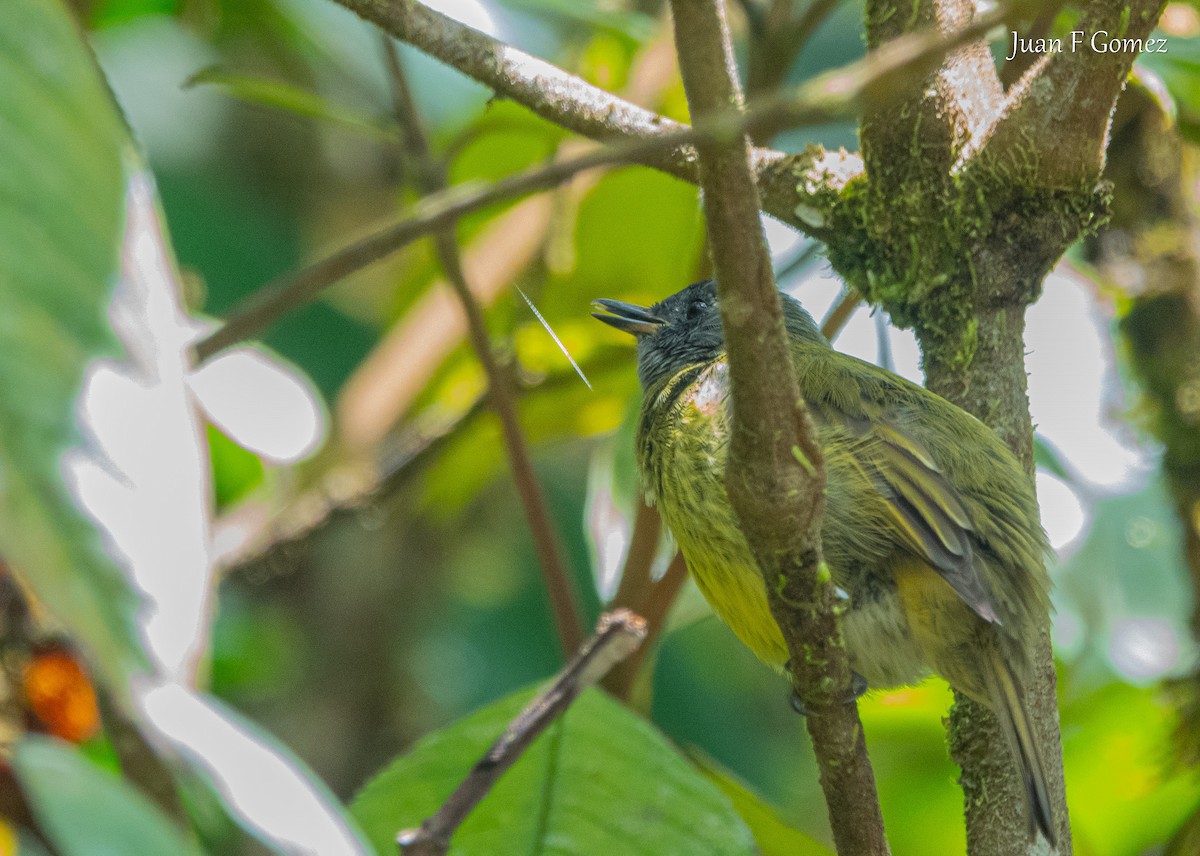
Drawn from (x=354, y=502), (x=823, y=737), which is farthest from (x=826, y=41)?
(x=823, y=737)

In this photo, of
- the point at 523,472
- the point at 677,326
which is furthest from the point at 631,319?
the point at 523,472

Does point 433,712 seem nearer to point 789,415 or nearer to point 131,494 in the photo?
point 789,415

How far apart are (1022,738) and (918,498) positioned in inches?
16.3

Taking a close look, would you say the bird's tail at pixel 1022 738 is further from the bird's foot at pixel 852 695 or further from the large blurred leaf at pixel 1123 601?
the large blurred leaf at pixel 1123 601

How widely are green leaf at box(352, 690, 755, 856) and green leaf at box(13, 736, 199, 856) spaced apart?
1.27 meters

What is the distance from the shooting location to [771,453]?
119 cm

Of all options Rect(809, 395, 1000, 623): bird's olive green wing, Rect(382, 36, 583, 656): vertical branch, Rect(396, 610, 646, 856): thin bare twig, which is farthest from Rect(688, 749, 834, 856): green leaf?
Rect(396, 610, 646, 856): thin bare twig

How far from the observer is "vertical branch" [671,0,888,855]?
96 cm

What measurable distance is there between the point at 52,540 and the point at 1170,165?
338 centimetres

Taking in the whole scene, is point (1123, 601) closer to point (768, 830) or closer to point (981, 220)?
point (768, 830)

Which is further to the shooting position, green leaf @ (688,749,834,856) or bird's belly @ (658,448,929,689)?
green leaf @ (688,749,834,856)

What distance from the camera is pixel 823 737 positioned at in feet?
5.04

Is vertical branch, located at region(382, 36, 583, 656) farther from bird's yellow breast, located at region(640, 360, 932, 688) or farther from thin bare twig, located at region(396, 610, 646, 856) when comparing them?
thin bare twig, located at region(396, 610, 646, 856)

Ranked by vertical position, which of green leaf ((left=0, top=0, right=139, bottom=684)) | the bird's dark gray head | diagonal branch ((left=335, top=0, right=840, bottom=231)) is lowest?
green leaf ((left=0, top=0, right=139, bottom=684))
